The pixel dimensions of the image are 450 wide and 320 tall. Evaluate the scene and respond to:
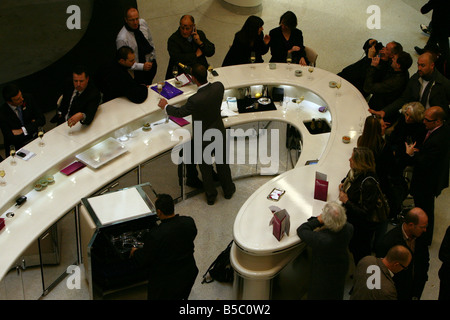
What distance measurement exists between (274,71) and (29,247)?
383 cm

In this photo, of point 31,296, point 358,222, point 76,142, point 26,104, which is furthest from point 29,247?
point 358,222

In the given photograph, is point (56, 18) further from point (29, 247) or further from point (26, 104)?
point (29, 247)

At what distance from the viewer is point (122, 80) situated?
5.96 metres

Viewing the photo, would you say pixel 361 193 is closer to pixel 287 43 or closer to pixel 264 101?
pixel 264 101

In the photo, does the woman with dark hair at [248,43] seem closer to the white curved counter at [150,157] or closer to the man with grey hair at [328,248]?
the white curved counter at [150,157]

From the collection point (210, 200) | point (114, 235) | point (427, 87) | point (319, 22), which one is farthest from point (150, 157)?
point (319, 22)

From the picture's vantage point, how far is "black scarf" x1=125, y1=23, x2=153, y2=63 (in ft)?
22.2

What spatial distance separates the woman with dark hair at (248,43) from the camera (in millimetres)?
6957

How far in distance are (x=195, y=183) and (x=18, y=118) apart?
2020 millimetres

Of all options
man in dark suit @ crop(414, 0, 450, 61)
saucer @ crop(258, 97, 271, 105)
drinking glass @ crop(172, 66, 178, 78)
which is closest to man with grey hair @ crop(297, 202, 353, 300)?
saucer @ crop(258, 97, 271, 105)

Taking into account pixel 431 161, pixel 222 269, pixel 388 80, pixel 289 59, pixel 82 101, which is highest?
pixel 82 101

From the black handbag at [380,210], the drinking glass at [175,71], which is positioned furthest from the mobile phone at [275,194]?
the drinking glass at [175,71]

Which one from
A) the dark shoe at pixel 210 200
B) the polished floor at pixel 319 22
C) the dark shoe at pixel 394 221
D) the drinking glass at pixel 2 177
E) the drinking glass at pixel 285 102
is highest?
the drinking glass at pixel 2 177

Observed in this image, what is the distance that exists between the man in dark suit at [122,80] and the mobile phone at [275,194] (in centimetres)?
198
